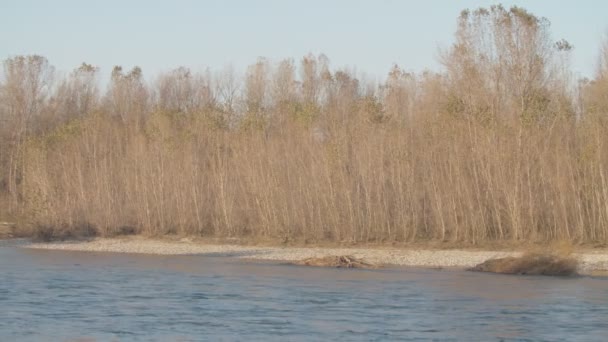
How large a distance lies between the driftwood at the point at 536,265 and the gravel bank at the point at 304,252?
3.87 ft

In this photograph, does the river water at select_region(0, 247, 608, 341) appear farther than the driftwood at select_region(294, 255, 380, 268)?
No

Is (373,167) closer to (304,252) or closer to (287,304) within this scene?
(304,252)

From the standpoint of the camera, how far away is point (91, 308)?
23.3 meters

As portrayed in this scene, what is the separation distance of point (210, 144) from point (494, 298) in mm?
29866

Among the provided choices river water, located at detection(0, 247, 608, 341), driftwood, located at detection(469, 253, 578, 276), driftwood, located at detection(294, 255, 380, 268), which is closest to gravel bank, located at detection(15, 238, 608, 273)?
driftwood, located at detection(294, 255, 380, 268)

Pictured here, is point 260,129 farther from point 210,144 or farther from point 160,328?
point 160,328

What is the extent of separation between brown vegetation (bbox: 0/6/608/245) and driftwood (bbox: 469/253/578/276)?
7937mm

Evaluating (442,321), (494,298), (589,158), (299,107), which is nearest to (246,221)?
(299,107)

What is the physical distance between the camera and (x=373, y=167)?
44.4m

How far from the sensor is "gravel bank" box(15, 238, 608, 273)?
36.0 m

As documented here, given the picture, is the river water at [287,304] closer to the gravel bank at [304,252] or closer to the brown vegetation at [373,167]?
the gravel bank at [304,252]

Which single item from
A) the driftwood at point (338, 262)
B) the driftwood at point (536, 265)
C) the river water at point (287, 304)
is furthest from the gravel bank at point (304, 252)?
the river water at point (287, 304)

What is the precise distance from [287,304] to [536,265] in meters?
12.4

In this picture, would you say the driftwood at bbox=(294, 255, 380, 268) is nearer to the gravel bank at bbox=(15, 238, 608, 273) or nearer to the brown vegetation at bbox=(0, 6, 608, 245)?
the gravel bank at bbox=(15, 238, 608, 273)
